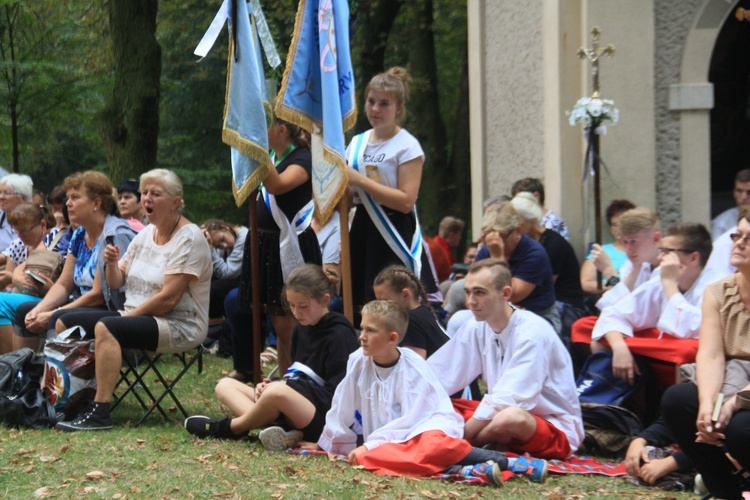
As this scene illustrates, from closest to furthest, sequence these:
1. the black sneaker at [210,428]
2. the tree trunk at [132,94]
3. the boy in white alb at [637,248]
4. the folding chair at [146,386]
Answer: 1. the black sneaker at [210,428]
2. the boy in white alb at [637,248]
3. the folding chair at [146,386]
4. the tree trunk at [132,94]

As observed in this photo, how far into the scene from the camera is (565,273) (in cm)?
890

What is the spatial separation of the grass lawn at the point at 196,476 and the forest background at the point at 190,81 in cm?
1003

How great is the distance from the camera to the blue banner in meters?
7.04

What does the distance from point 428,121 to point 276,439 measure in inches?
560

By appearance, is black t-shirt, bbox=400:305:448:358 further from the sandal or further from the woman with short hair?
the sandal

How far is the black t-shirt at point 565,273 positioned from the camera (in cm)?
888

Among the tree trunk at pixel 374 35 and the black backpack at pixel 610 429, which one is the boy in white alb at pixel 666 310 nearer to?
the black backpack at pixel 610 429

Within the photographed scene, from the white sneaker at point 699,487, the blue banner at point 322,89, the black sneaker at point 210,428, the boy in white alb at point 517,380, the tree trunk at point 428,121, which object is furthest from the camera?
the tree trunk at point 428,121

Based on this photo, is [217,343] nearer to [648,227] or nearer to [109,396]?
[109,396]

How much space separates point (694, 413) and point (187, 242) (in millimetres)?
3775

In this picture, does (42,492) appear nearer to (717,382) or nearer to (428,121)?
(717,382)

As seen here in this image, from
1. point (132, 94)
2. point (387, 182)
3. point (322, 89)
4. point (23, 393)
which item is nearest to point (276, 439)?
point (387, 182)

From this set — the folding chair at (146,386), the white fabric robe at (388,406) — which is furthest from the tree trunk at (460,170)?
the white fabric robe at (388,406)

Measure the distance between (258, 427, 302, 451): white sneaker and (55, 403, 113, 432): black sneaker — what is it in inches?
51.1
